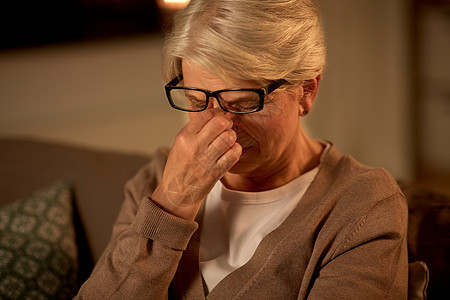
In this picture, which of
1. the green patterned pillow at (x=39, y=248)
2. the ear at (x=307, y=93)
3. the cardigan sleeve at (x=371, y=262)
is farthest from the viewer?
the green patterned pillow at (x=39, y=248)

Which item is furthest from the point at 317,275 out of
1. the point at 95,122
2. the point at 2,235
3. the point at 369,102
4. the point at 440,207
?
the point at 369,102

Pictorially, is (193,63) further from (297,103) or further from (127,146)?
(127,146)

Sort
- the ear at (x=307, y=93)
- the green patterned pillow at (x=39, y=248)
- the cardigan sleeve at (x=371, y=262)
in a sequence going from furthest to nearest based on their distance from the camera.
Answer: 1. the green patterned pillow at (x=39, y=248)
2. the ear at (x=307, y=93)
3. the cardigan sleeve at (x=371, y=262)

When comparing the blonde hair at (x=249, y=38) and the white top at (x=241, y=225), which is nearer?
the blonde hair at (x=249, y=38)

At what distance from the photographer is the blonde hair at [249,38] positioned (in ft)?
3.24

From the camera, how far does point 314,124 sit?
334 centimetres

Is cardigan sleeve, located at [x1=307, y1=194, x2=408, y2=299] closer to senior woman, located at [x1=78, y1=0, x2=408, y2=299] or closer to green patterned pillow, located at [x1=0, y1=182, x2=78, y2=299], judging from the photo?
senior woman, located at [x1=78, y1=0, x2=408, y2=299]

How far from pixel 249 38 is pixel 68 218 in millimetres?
918

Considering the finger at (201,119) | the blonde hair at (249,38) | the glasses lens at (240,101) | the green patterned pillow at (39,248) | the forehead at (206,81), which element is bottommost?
the green patterned pillow at (39,248)

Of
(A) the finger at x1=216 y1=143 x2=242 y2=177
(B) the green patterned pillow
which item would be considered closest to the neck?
(A) the finger at x1=216 y1=143 x2=242 y2=177

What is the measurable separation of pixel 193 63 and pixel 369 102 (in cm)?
241

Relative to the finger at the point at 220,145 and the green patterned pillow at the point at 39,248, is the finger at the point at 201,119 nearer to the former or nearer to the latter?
the finger at the point at 220,145

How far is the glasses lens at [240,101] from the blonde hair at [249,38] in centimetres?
4

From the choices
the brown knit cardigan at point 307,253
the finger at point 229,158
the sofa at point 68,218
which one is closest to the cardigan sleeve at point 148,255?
the brown knit cardigan at point 307,253
